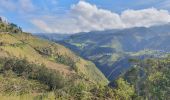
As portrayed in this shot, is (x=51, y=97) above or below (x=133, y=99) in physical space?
above

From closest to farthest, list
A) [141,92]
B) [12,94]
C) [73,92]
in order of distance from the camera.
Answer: [12,94] → [73,92] → [141,92]

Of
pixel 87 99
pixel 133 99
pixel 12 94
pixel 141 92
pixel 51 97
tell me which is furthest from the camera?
pixel 141 92

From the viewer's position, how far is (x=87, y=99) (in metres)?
46.0

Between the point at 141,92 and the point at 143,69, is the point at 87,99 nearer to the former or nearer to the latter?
the point at 141,92

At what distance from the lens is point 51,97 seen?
39.6 m

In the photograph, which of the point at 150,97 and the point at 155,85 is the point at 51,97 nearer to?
the point at 150,97

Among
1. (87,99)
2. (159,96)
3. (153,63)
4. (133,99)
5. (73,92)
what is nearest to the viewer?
(87,99)

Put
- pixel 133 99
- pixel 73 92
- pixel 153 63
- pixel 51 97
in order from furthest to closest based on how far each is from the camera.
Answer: pixel 153 63, pixel 133 99, pixel 73 92, pixel 51 97

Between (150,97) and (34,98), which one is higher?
(34,98)

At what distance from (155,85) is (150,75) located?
23.2ft

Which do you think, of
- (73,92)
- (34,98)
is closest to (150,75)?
(73,92)

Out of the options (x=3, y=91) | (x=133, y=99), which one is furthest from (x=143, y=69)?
(x=3, y=91)

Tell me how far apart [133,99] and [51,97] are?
373 ft

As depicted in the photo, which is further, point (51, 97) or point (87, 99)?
point (87, 99)
